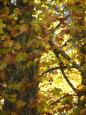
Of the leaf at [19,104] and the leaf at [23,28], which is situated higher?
the leaf at [23,28]

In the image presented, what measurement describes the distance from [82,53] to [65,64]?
23.6 inches

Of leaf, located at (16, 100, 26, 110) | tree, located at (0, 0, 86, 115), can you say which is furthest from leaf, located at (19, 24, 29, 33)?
leaf, located at (16, 100, 26, 110)

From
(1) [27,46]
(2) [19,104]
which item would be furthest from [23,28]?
(2) [19,104]

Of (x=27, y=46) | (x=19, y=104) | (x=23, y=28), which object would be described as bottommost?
(x=19, y=104)

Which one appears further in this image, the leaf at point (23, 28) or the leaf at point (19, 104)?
the leaf at point (19, 104)

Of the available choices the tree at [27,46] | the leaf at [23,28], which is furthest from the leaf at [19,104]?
the leaf at [23,28]

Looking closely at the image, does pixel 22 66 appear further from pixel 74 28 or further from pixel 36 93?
pixel 74 28

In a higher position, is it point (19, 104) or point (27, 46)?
point (27, 46)

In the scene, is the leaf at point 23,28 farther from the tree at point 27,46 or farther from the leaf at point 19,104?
the leaf at point 19,104

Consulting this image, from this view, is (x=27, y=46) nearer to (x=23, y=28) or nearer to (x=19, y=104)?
(x=23, y=28)

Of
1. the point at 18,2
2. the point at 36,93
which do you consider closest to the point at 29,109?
the point at 36,93

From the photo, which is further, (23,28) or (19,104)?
(19,104)

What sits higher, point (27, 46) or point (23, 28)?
point (23, 28)

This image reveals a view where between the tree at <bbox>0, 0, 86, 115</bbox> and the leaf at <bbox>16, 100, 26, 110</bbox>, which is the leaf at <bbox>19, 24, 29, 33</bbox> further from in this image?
the leaf at <bbox>16, 100, 26, 110</bbox>
